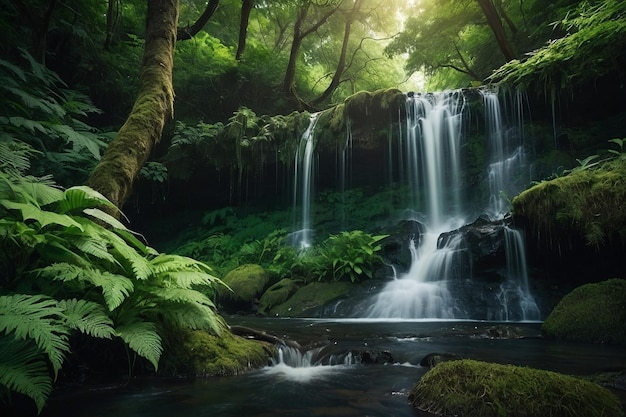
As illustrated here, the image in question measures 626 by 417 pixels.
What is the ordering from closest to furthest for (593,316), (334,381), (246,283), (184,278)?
(184,278), (334,381), (593,316), (246,283)

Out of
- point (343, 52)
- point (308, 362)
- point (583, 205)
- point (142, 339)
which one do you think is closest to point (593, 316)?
point (583, 205)

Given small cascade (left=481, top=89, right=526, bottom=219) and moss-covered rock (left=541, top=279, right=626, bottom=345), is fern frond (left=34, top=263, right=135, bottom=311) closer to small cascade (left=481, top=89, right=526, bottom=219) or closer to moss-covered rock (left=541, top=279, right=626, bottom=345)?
moss-covered rock (left=541, top=279, right=626, bottom=345)

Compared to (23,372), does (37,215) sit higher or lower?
higher

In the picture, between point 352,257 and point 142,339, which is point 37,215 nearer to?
point 142,339

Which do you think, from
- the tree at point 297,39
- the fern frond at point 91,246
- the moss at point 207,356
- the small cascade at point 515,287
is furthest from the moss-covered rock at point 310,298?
the tree at point 297,39

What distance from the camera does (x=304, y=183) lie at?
1415cm

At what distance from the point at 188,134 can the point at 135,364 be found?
1085cm

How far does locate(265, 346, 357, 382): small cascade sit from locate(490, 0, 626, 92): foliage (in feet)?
27.7

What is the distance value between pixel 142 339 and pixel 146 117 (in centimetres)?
301

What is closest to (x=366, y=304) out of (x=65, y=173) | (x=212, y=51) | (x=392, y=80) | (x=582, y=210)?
(x=582, y=210)

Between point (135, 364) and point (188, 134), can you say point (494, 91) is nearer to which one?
point (188, 134)

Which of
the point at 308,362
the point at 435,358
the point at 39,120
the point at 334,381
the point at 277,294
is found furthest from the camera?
the point at 277,294

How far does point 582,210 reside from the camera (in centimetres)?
664

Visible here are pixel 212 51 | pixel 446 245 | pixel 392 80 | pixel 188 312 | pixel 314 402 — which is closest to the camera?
pixel 314 402
